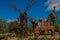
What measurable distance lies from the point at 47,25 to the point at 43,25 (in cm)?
35

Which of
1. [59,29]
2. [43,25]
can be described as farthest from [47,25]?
[59,29]

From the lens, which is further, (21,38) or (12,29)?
(12,29)

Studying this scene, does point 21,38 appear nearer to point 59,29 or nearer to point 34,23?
point 34,23

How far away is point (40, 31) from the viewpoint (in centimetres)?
1862

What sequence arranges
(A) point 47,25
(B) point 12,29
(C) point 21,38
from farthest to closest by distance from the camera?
(B) point 12,29 < (A) point 47,25 < (C) point 21,38

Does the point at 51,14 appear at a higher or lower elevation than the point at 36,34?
higher

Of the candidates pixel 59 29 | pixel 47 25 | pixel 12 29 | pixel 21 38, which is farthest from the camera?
pixel 59 29

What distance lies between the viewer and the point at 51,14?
19016mm

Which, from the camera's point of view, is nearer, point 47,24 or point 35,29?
point 35,29

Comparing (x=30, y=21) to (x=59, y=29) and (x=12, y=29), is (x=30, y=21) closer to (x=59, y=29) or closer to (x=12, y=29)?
(x=12, y=29)

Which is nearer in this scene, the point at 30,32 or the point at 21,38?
the point at 21,38

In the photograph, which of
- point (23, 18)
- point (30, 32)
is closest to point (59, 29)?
point (30, 32)

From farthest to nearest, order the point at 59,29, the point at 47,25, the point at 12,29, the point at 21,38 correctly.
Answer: the point at 59,29 < the point at 12,29 < the point at 47,25 < the point at 21,38

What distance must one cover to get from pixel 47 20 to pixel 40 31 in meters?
0.99
